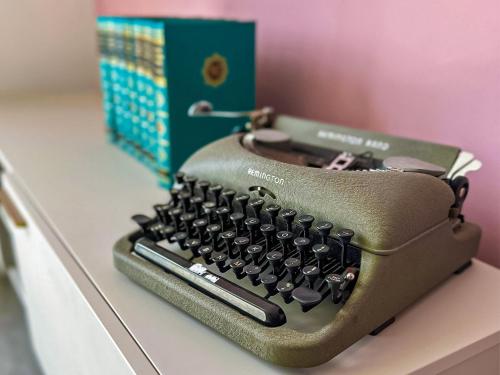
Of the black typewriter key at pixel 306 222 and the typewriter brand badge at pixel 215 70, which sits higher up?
the typewriter brand badge at pixel 215 70

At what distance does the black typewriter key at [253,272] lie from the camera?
59cm

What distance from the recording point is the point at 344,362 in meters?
0.55

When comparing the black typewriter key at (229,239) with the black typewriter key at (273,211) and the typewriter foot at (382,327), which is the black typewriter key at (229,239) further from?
the typewriter foot at (382,327)

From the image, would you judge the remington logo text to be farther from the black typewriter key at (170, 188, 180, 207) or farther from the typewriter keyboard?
the black typewriter key at (170, 188, 180, 207)

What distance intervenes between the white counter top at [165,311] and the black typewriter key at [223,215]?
134 mm

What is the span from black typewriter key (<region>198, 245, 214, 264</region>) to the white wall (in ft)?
5.57

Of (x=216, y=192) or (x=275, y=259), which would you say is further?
(x=216, y=192)

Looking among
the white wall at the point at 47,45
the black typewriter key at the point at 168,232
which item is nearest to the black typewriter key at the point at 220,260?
the black typewriter key at the point at 168,232

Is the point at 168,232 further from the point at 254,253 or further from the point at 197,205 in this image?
the point at 254,253

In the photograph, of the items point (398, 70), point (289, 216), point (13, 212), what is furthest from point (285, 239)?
point (13, 212)

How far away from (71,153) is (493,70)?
3.23 ft

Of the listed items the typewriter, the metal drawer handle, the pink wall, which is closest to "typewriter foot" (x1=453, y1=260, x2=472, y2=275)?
the typewriter

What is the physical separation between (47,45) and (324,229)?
1.85 metres

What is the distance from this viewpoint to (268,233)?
635 mm
